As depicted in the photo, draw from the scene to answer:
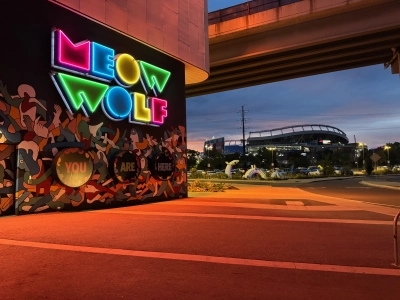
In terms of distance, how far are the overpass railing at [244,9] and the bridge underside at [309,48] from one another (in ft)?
4.41

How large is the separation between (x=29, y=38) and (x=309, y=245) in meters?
10.8

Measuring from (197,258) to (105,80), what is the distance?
9.66 metres

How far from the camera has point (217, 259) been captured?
580 centimetres

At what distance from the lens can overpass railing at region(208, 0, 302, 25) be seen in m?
21.3

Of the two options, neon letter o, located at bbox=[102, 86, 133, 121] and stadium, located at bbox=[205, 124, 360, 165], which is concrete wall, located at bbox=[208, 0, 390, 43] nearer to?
neon letter o, located at bbox=[102, 86, 133, 121]

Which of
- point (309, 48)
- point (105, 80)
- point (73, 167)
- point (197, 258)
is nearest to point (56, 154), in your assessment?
point (73, 167)

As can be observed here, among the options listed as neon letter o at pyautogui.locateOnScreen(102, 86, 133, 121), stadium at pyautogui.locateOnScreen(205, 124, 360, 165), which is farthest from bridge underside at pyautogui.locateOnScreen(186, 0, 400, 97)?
stadium at pyautogui.locateOnScreen(205, 124, 360, 165)

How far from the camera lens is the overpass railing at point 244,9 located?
21309mm

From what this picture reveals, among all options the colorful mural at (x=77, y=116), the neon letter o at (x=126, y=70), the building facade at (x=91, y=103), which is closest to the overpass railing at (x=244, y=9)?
the building facade at (x=91, y=103)

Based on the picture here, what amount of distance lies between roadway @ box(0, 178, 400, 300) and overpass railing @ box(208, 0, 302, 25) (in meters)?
16.2

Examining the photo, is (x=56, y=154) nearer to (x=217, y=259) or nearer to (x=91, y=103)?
(x=91, y=103)

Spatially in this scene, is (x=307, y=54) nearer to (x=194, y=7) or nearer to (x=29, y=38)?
(x=194, y=7)

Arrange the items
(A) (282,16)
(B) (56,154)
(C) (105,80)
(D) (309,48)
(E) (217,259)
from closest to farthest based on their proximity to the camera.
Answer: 1. (E) (217,259)
2. (B) (56,154)
3. (C) (105,80)
4. (A) (282,16)
5. (D) (309,48)

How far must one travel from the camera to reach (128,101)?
1424 cm
